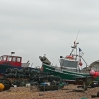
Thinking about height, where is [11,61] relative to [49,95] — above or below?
above

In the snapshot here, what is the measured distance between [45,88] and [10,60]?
13147 mm

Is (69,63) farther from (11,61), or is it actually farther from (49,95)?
(49,95)

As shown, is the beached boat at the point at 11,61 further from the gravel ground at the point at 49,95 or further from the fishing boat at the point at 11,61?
the gravel ground at the point at 49,95

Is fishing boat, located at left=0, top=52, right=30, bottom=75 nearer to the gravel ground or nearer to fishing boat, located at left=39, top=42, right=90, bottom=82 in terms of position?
fishing boat, located at left=39, top=42, right=90, bottom=82

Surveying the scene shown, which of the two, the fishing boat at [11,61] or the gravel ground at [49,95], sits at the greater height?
the fishing boat at [11,61]

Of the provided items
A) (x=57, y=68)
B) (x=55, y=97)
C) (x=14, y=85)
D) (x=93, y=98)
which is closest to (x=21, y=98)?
(x=55, y=97)

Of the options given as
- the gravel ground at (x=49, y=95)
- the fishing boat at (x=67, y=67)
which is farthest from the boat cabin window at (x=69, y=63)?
the gravel ground at (x=49, y=95)

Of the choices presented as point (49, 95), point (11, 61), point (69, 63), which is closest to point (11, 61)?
point (11, 61)

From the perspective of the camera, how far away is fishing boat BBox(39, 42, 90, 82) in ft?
86.1

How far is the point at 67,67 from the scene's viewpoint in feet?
89.8

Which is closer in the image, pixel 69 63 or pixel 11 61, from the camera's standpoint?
pixel 69 63

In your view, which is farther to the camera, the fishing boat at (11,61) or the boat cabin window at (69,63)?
the fishing boat at (11,61)

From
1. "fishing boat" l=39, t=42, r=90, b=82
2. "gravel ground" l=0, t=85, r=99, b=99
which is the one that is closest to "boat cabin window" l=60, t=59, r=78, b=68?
"fishing boat" l=39, t=42, r=90, b=82

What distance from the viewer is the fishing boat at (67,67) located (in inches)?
1033
